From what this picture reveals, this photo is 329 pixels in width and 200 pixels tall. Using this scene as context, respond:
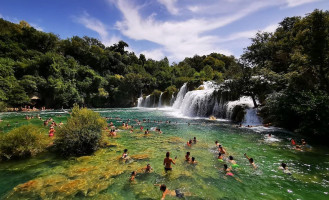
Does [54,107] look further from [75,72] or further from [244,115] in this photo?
[244,115]

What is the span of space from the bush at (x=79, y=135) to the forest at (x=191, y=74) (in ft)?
49.4

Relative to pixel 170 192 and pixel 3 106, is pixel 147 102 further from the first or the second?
pixel 170 192

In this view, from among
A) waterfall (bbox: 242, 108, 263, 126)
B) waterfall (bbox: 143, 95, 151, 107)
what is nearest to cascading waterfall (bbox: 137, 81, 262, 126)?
waterfall (bbox: 242, 108, 263, 126)

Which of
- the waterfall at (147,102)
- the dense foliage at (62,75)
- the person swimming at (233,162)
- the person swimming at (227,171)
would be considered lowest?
the person swimming at (227,171)

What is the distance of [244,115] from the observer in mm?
20891

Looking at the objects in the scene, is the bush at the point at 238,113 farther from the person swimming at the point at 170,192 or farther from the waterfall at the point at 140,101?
the waterfall at the point at 140,101

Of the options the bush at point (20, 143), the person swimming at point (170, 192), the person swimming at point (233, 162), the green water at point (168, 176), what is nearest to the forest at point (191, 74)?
the green water at point (168, 176)

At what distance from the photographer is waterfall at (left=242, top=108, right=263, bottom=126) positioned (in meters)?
20.0

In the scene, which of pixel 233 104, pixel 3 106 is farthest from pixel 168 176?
pixel 3 106

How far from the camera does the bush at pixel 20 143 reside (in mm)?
8891

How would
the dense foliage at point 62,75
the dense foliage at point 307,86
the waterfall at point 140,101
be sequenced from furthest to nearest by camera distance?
the waterfall at point 140,101 < the dense foliage at point 62,75 < the dense foliage at point 307,86

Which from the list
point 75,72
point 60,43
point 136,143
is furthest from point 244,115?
point 60,43

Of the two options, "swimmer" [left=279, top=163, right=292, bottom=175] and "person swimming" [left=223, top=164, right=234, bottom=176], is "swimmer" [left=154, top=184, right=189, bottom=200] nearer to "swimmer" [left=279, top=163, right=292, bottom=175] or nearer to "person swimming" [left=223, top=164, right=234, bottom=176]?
"person swimming" [left=223, top=164, right=234, bottom=176]

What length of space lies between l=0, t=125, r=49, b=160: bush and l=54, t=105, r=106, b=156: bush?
116 centimetres
